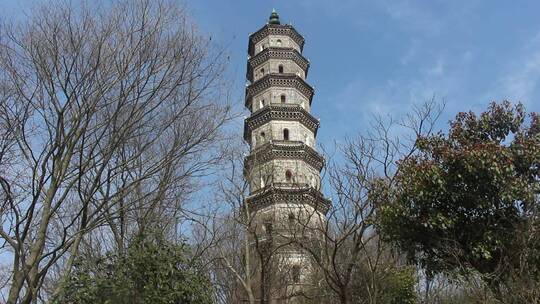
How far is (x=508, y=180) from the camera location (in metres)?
7.31

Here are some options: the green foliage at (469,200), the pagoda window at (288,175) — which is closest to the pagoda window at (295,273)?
the pagoda window at (288,175)

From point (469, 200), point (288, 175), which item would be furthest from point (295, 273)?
point (469, 200)

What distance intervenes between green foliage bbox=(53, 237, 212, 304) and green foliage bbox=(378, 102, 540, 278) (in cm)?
285

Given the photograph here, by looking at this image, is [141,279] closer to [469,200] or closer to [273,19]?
[469,200]

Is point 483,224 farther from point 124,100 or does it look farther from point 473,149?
point 124,100

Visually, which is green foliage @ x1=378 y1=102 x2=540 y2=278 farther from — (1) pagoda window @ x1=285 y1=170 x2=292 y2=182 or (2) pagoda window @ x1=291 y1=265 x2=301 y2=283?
(1) pagoda window @ x1=285 y1=170 x2=292 y2=182

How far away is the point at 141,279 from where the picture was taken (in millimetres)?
6793

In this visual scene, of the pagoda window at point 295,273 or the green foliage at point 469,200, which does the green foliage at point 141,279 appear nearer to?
the green foliage at point 469,200

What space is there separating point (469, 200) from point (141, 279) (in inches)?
167

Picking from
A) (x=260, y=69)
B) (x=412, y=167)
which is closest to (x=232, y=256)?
(x=412, y=167)

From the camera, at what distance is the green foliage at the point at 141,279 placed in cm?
659

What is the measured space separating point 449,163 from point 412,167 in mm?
500

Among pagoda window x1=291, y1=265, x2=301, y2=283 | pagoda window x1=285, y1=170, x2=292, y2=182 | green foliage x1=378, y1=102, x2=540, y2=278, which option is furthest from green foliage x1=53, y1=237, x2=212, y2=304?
pagoda window x1=285, y1=170, x2=292, y2=182

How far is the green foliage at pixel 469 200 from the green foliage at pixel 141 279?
285cm
